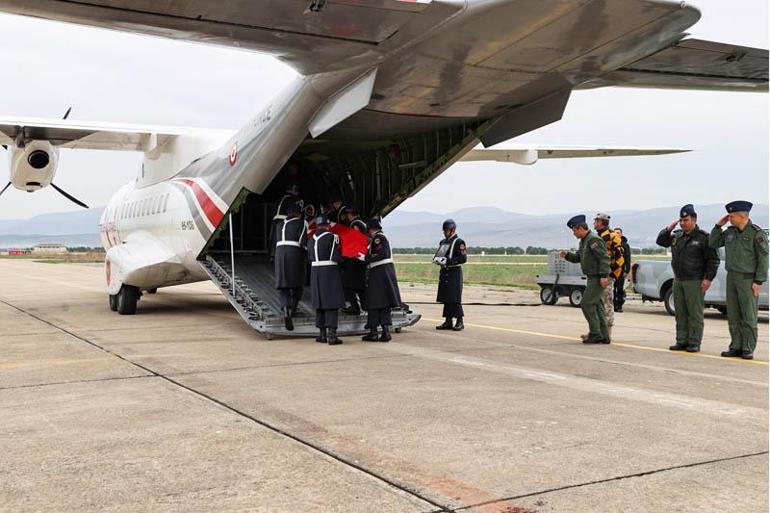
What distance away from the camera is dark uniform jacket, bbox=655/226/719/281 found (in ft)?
26.6

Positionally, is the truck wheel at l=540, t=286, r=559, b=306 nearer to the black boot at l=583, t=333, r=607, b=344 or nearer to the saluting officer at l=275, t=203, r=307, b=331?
the black boot at l=583, t=333, r=607, b=344

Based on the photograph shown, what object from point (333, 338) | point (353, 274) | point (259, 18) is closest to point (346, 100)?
point (259, 18)

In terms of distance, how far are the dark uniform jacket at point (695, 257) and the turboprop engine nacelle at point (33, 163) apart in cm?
1084

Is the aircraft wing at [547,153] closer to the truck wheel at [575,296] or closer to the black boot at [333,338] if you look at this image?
the truck wheel at [575,296]

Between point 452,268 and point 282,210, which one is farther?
point 282,210

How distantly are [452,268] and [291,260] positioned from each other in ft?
7.83

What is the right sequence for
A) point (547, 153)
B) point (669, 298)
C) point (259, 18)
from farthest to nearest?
1. point (547, 153)
2. point (669, 298)
3. point (259, 18)

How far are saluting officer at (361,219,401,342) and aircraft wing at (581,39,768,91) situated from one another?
10.2 ft

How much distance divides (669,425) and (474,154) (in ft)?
40.2

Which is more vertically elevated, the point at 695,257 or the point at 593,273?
the point at 695,257

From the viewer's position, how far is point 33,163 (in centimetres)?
1254

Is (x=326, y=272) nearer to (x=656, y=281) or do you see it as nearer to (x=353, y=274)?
(x=353, y=274)

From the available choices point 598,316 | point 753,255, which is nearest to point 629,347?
point 598,316

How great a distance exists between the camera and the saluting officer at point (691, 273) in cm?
812
